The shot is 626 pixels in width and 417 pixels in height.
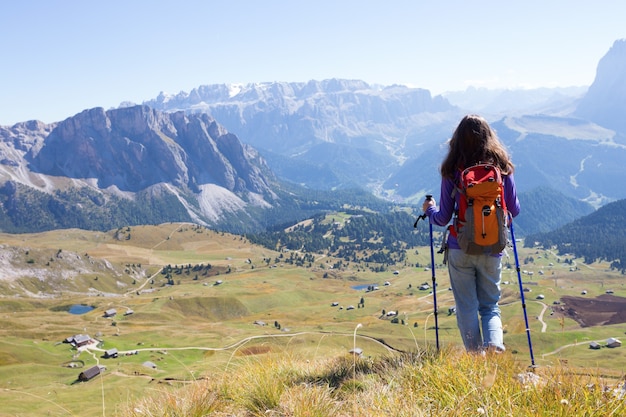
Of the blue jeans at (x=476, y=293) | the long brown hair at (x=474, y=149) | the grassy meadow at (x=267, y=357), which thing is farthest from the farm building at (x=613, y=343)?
the long brown hair at (x=474, y=149)

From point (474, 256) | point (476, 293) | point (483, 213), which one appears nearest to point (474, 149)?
point (483, 213)

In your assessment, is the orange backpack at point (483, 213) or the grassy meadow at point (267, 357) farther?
the orange backpack at point (483, 213)

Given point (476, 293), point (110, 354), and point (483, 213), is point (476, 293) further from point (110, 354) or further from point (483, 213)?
point (110, 354)

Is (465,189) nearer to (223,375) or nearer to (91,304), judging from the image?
(223,375)

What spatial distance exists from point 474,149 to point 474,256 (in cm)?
230

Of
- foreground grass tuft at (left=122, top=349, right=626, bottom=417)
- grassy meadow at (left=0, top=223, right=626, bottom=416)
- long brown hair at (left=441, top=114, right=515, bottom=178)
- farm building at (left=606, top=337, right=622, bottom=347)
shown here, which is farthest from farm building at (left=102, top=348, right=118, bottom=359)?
farm building at (left=606, top=337, right=622, bottom=347)

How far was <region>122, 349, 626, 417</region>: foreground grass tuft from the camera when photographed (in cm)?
559

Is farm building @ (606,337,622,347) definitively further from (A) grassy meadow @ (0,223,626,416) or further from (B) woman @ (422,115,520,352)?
(B) woman @ (422,115,520,352)

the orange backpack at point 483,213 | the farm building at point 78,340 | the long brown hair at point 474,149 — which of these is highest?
the long brown hair at point 474,149

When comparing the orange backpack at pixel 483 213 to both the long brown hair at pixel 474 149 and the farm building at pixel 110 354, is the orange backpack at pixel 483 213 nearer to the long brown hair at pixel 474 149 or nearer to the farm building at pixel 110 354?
the long brown hair at pixel 474 149

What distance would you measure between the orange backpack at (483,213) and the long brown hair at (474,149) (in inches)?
19.5

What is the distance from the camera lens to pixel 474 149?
30.7ft

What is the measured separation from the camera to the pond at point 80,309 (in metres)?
167

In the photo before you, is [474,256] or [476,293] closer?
[474,256]
